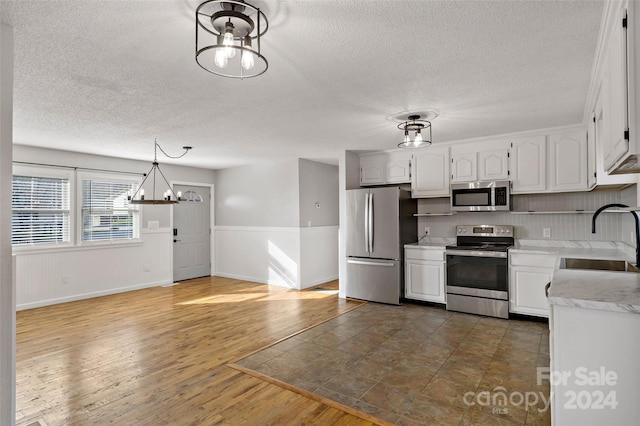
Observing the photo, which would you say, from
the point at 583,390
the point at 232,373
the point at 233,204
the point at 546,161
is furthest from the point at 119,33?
the point at 233,204

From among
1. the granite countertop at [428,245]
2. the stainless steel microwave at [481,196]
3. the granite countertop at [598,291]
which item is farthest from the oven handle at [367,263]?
the granite countertop at [598,291]

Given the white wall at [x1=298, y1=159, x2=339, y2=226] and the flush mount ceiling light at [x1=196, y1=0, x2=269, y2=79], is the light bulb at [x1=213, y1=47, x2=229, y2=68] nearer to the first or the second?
the flush mount ceiling light at [x1=196, y1=0, x2=269, y2=79]

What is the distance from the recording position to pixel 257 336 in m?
3.83

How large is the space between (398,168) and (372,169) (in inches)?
17.7

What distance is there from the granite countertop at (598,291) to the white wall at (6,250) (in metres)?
2.83

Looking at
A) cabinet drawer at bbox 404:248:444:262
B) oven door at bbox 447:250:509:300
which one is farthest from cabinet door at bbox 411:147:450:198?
oven door at bbox 447:250:509:300

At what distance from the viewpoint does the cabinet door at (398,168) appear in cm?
535

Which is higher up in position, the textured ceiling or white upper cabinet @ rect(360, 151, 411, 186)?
the textured ceiling

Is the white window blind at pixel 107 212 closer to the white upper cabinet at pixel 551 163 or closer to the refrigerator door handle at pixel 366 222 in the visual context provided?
the refrigerator door handle at pixel 366 222

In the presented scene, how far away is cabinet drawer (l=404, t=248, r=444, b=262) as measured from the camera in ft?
15.9

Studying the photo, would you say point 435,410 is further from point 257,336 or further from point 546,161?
point 546,161

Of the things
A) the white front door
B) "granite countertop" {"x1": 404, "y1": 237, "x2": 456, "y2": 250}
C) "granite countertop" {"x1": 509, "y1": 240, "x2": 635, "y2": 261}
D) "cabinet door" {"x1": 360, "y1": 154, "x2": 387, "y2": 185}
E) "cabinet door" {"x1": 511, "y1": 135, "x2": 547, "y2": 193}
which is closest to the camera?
"granite countertop" {"x1": 509, "y1": 240, "x2": 635, "y2": 261}

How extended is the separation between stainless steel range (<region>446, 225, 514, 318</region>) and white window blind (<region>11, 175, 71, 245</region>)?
5784mm

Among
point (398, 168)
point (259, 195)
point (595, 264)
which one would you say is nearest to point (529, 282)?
point (595, 264)
